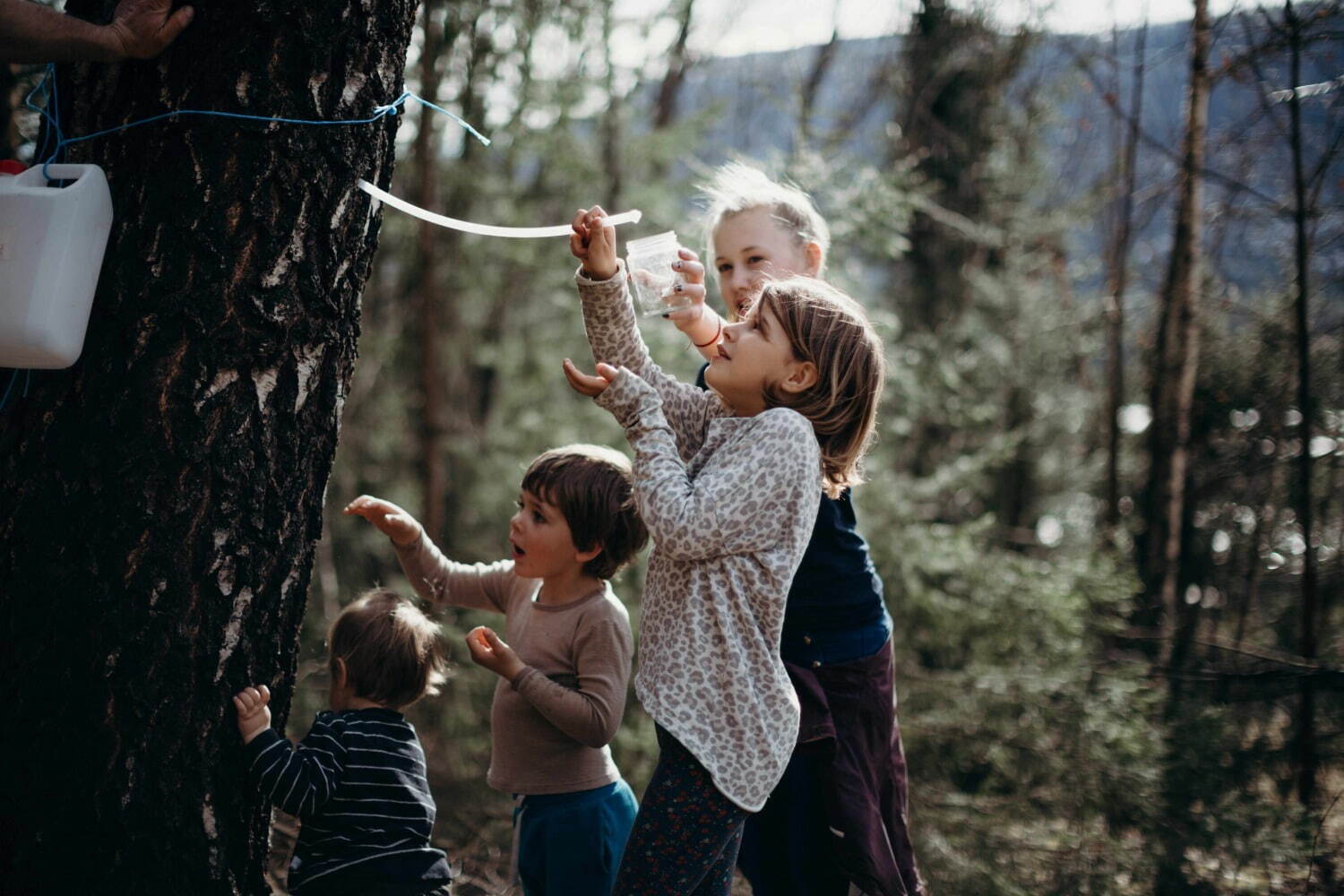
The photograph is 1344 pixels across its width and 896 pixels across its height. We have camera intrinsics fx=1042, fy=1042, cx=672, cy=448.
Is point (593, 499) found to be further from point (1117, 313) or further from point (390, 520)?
point (1117, 313)

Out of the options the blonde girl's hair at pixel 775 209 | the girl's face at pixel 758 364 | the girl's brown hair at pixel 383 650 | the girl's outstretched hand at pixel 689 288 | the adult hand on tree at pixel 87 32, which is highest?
the blonde girl's hair at pixel 775 209

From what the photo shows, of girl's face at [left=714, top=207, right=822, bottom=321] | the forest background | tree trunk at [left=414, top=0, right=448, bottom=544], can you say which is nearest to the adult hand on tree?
girl's face at [left=714, top=207, right=822, bottom=321]

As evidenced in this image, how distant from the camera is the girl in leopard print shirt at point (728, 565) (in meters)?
1.83

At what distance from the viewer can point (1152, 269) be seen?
9094 millimetres

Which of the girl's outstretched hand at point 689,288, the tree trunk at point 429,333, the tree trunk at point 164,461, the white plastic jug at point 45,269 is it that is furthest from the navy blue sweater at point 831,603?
the tree trunk at point 429,333

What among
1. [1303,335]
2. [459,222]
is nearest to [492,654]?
[459,222]

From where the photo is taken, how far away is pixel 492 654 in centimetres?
197

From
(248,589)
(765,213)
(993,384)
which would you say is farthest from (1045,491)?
(248,589)

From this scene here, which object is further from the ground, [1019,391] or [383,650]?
[1019,391]

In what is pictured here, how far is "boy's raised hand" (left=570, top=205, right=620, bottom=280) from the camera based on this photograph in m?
2.03

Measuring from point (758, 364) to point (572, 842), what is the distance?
1.06m

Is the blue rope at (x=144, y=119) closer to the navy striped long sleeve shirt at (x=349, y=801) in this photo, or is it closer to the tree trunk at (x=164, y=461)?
the tree trunk at (x=164, y=461)

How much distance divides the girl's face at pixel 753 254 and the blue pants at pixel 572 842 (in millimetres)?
1162

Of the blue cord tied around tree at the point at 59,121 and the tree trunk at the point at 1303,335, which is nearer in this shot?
the blue cord tied around tree at the point at 59,121
